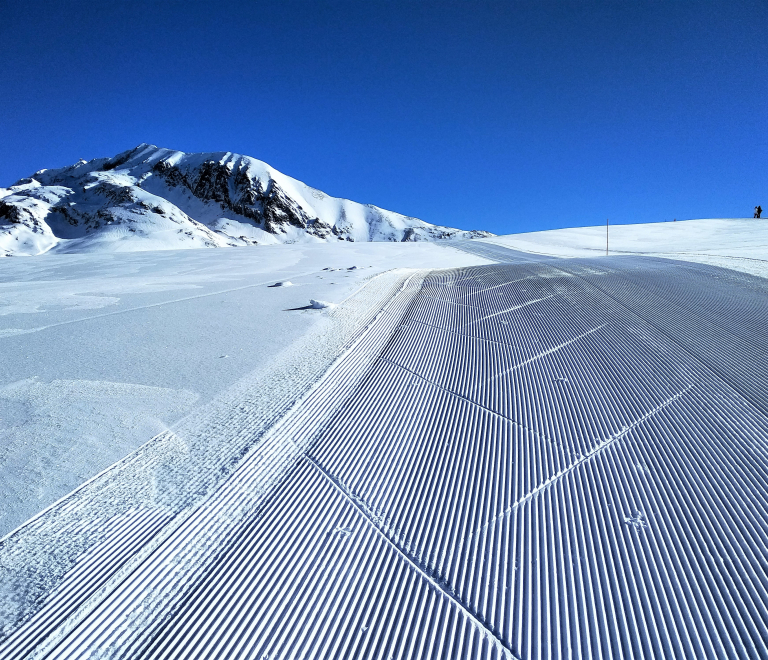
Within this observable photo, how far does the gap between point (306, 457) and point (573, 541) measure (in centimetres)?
145

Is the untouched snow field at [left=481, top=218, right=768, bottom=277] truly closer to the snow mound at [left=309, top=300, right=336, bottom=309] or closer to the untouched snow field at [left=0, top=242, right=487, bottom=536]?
the snow mound at [left=309, top=300, right=336, bottom=309]

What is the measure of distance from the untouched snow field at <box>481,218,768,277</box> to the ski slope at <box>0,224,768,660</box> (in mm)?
9982

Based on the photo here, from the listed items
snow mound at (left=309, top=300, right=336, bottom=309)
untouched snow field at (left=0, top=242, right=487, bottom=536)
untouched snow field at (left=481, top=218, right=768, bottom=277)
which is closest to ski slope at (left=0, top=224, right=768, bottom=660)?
untouched snow field at (left=0, top=242, right=487, bottom=536)

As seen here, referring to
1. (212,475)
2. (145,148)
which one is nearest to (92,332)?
(212,475)

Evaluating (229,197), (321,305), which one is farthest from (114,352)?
(229,197)

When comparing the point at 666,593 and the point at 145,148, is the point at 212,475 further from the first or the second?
the point at 145,148

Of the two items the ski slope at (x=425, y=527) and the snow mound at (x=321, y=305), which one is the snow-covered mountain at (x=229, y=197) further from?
the ski slope at (x=425, y=527)

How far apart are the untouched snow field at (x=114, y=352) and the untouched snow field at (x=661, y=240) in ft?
35.3

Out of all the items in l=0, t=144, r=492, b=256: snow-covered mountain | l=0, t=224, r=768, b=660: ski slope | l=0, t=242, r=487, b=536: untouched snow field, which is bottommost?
l=0, t=224, r=768, b=660: ski slope

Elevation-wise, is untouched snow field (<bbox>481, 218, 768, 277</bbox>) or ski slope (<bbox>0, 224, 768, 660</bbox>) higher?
untouched snow field (<bbox>481, 218, 768, 277</bbox>)

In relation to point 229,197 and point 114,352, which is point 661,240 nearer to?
point 114,352

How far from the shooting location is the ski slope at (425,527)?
1.48 m

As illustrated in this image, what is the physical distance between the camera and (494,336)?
4.73m

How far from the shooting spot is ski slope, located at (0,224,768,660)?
1.48m
